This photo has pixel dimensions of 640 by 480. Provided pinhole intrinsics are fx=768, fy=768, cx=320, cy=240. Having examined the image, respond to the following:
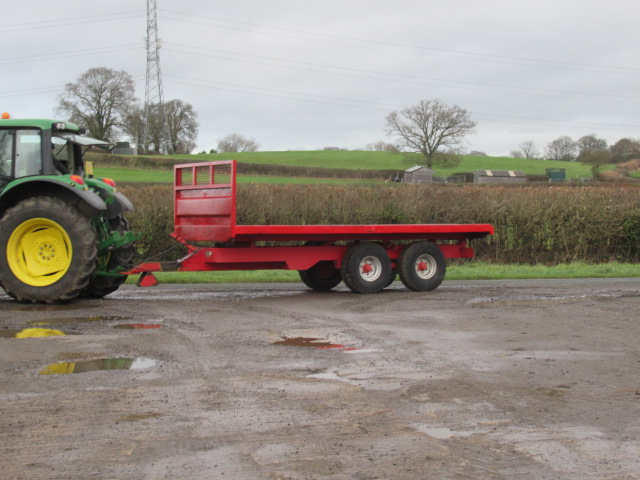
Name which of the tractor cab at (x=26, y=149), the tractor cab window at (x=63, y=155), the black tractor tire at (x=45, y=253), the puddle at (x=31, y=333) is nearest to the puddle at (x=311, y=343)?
the puddle at (x=31, y=333)

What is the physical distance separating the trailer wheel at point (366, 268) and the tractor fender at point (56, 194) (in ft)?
13.1

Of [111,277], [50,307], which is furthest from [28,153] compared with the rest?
[50,307]

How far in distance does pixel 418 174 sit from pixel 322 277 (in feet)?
182

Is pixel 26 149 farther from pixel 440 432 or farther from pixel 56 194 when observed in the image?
pixel 440 432

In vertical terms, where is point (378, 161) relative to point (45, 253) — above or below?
above

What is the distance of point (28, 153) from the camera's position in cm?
1105

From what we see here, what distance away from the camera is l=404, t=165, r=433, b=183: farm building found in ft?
216

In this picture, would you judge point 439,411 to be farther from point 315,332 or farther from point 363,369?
point 315,332

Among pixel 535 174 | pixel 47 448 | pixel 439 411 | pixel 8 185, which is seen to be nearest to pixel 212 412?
pixel 47 448

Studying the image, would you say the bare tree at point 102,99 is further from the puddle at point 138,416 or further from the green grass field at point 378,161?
the puddle at point 138,416

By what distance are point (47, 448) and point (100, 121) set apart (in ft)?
199

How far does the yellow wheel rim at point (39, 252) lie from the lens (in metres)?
10.6

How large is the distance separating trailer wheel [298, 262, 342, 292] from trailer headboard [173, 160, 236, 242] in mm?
2496

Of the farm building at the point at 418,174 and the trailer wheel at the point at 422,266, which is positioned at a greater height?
the farm building at the point at 418,174
